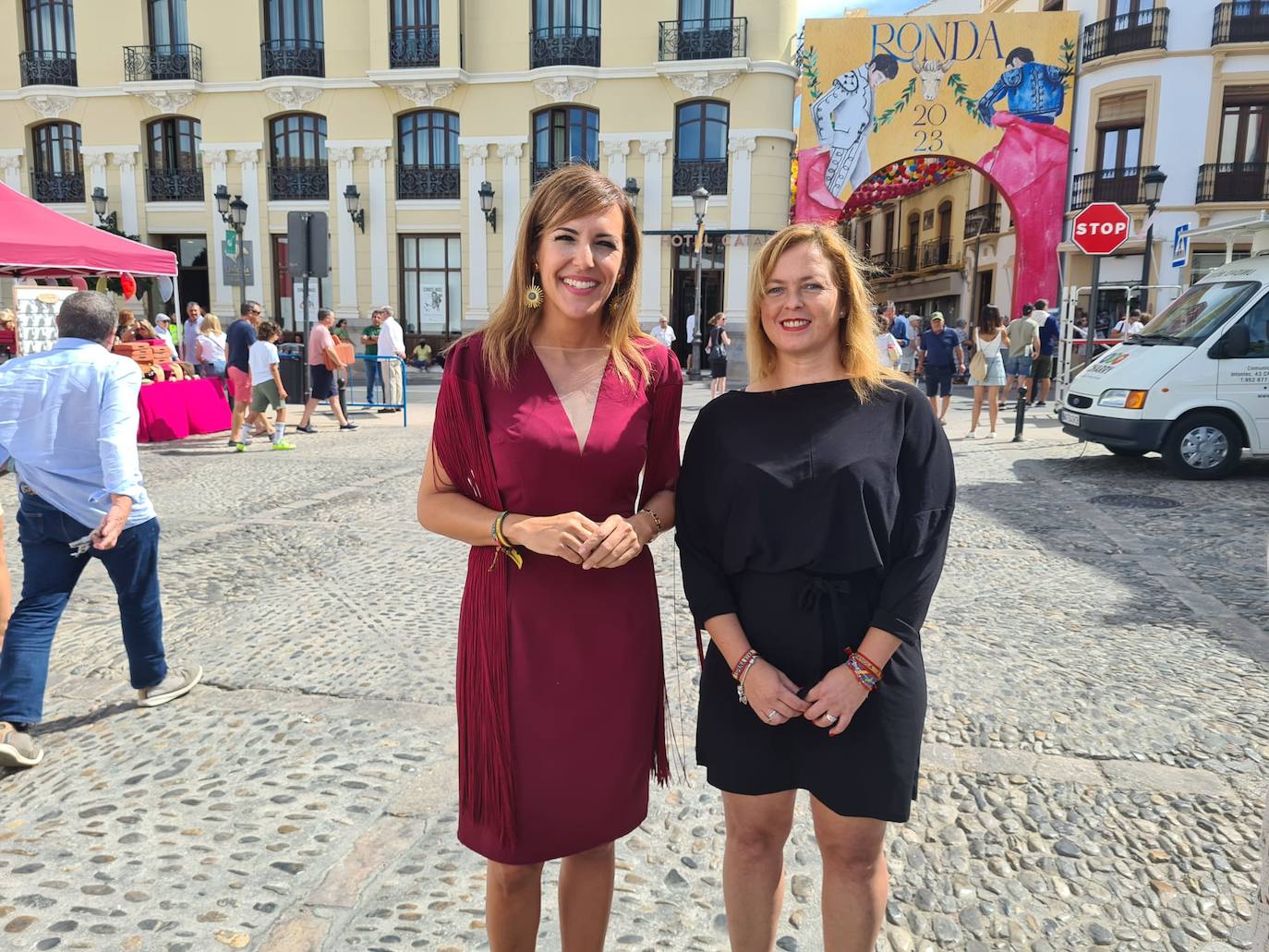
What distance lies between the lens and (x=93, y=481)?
3.41m

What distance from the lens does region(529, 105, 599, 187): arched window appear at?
78.3ft

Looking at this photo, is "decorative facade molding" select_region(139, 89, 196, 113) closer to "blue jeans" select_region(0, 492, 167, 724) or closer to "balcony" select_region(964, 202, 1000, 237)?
"balcony" select_region(964, 202, 1000, 237)

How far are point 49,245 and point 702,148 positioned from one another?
17482 mm

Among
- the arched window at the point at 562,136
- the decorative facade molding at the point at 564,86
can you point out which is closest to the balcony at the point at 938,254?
the arched window at the point at 562,136

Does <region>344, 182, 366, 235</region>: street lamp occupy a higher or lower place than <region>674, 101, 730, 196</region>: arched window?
lower

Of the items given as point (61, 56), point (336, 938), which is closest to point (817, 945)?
point (336, 938)

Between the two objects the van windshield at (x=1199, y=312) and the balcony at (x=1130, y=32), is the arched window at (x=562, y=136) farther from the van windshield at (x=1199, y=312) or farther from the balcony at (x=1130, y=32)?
the van windshield at (x=1199, y=312)

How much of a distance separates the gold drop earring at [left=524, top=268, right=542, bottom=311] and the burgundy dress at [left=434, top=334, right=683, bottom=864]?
0.43 ft

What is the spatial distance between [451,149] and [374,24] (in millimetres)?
3759

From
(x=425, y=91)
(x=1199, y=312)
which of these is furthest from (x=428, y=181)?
(x=1199, y=312)

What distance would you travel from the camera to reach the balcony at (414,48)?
78.0ft

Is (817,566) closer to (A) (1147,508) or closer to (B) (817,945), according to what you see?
(B) (817,945)

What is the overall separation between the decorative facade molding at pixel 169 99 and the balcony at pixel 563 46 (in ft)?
32.4

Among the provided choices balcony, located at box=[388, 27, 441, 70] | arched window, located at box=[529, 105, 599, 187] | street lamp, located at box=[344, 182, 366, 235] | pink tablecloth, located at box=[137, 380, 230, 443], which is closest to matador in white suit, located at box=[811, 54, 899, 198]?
arched window, located at box=[529, 105, 599, 187]
